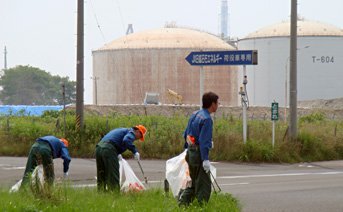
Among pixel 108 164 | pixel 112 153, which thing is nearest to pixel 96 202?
pixel 108 164

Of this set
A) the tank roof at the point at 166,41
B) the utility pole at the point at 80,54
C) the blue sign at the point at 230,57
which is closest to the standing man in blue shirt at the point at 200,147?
the blue sign at the point at 230,57

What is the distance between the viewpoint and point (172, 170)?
8.48 m

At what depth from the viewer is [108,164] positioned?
8961mm

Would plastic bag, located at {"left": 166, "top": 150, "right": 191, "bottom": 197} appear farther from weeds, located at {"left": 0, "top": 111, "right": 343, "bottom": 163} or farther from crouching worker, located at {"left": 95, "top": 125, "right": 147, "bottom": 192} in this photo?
weeds, located at {"left": 0, "top": 111, "right": 343, "bottom": 163}

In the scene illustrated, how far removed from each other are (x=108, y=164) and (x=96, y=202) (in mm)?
1083

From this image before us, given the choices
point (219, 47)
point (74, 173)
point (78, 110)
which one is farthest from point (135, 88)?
point (74, 173)

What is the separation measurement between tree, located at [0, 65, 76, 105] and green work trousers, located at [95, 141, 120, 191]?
103829 millimetres

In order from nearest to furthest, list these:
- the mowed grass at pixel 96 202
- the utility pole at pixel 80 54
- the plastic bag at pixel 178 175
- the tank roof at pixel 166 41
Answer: the mowed grass at pixel 96 202
the plastic bag at pixel 178 175
the utility pole at pixel 80 54
the tank roof at pixel 166 41

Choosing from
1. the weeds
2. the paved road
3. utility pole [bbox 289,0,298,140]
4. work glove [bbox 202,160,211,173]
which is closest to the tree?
the weeds

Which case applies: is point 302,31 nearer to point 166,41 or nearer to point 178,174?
point 166,41

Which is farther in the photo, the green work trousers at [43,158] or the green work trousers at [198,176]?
the green work trousers at [43,158]

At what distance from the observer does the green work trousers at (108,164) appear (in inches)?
353

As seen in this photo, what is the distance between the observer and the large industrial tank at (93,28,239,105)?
78000 mm

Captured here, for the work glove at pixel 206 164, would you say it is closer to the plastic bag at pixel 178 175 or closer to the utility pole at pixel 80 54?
the plastic bag at pixel 178 175
